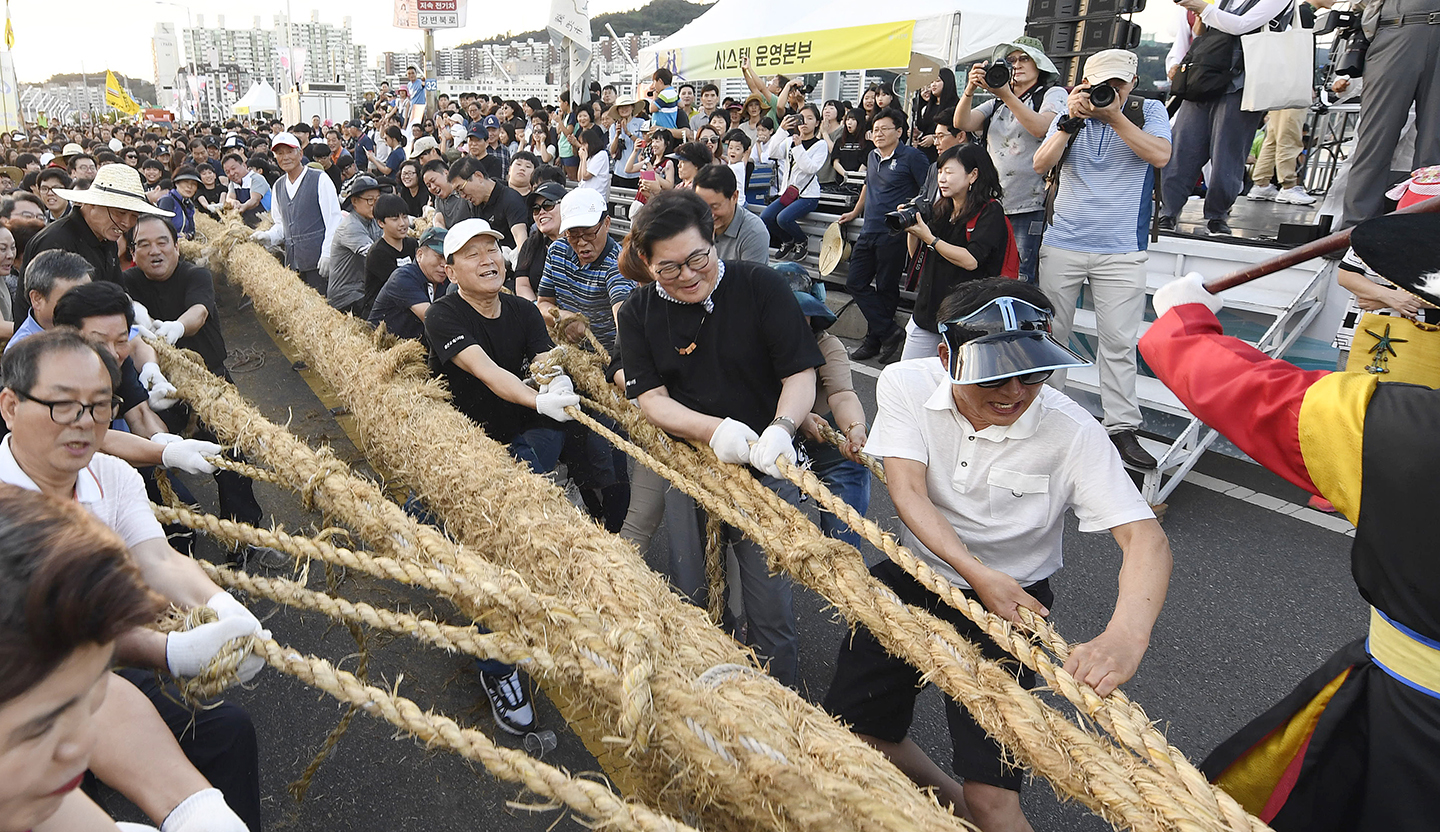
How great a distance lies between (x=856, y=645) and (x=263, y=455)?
2.30 metres

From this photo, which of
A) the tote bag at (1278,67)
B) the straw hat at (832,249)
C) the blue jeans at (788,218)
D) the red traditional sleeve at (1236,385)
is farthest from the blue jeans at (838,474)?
the blue jeans at (788,218)

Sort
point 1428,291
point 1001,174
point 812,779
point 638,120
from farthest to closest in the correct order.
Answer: point 638,120 < point 1001,174 < point 1428,291 < point 812,779

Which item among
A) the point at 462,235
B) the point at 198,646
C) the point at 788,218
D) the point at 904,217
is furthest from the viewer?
the point at 788,218

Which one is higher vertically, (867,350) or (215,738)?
(215,738)

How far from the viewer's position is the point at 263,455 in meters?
3.12

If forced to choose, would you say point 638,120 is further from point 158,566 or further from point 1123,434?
point 158,566

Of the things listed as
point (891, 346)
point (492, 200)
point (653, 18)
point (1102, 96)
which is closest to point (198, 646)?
point (1102, 96)

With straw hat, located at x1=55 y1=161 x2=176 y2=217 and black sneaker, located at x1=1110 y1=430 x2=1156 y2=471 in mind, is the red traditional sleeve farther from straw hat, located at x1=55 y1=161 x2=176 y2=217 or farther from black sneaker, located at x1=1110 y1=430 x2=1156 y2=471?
straw hat, located at x1=55 y1=161 x2=176 y2=217

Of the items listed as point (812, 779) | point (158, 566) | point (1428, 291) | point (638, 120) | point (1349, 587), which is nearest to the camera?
point (812, 779)

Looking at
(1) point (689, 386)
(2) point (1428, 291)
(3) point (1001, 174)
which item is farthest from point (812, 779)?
(3) point (1001, 174)

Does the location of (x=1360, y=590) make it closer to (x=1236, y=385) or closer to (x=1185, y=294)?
(x=1236, y=385)

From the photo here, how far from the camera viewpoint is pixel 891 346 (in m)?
7.54

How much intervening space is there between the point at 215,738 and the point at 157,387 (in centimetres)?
258

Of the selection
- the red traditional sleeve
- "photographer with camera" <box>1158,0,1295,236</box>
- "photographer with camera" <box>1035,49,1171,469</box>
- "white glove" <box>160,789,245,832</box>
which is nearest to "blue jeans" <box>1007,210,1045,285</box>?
"photographer with camera" <box>1035,49,1171,469</box>
